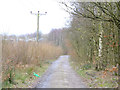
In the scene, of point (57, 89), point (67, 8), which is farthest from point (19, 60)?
point (67, 8)

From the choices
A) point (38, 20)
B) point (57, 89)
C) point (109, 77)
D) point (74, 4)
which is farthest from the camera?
point (38, 20)

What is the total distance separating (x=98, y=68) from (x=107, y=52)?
605 cm

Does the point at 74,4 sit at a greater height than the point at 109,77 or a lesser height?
greater

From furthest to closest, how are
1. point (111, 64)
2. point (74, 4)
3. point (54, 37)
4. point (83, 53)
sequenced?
point (54, 37)
point (83, 53)
point (111, 64)
point (74, 4)

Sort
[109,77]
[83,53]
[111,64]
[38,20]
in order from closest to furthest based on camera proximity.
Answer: [111,64] → [109,77] → [83,53] → [38,20]

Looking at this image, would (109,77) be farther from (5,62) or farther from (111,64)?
(5,62)

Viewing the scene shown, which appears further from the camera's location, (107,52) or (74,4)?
(107,52)

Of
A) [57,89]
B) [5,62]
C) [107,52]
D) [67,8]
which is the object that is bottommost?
[57,89]

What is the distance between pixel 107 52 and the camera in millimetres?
7699

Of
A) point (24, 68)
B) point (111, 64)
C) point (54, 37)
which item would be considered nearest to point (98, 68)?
point (24, 68)

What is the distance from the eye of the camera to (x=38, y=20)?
72.9ft

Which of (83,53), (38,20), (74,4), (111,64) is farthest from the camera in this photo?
(38,20)

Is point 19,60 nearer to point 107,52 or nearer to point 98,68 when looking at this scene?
point 98,68

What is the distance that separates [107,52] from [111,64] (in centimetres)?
62
